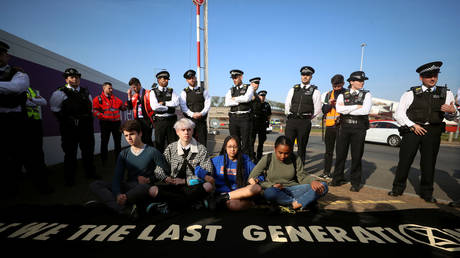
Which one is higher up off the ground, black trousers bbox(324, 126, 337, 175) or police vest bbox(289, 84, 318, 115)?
police vest bbox(289, 84, 318, 115)

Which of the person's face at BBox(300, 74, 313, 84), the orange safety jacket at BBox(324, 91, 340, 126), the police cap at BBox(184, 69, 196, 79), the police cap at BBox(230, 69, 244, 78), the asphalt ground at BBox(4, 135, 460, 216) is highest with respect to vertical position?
the police cap at BBox(230, 69, 244, 78)

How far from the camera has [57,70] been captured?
4965 millimetres

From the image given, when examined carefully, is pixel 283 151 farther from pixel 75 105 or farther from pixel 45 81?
pixel 45 81

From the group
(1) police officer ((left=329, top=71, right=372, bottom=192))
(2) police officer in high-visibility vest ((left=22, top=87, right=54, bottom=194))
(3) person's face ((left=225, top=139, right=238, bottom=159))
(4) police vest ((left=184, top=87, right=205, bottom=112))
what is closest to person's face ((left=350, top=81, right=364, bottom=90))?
(1) police officer ((left=329, top=71, right=372, bottom=192))

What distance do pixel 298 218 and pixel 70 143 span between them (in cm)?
398

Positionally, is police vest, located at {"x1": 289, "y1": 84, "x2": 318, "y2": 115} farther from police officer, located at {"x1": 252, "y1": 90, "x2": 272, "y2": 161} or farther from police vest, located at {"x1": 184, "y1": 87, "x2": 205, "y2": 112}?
police vest, located at {"x1": 184, "y1": 87, "x2": 205, "y2": 112}

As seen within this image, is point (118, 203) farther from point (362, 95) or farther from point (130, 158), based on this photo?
point (362, 95)

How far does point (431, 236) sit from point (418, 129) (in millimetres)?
1808

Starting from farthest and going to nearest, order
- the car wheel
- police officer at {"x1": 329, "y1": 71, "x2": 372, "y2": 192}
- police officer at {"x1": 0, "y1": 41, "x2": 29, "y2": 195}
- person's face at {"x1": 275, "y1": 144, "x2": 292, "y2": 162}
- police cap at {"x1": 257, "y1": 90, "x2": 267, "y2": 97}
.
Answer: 1. the car wheel
2. police cap at {"x1": 257, "y1": 90, "x2": 267, "y2": 97}
3. police officer at {"x1": 329, "y1": 71, "x2": 372, "y2": 192}
4. police officer at {"x1": 0, "y1": 41, "x2": 29, "y2": 195}
5. person's face at {"x1": 275, "y1": 144, "x2": 292, "y2": 162}

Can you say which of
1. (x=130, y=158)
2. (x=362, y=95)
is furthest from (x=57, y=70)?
(x=362, y=95)

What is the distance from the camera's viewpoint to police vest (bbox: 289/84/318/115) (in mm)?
4016

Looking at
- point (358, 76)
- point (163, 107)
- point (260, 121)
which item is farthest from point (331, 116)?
point (163, 107)

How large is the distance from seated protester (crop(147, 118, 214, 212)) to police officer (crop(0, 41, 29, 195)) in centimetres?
224

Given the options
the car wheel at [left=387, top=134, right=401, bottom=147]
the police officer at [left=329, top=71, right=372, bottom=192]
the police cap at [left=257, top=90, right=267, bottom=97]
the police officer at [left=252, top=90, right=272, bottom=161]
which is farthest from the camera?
the car wheel at [left=387, top=134, right=401, bottom=147]
